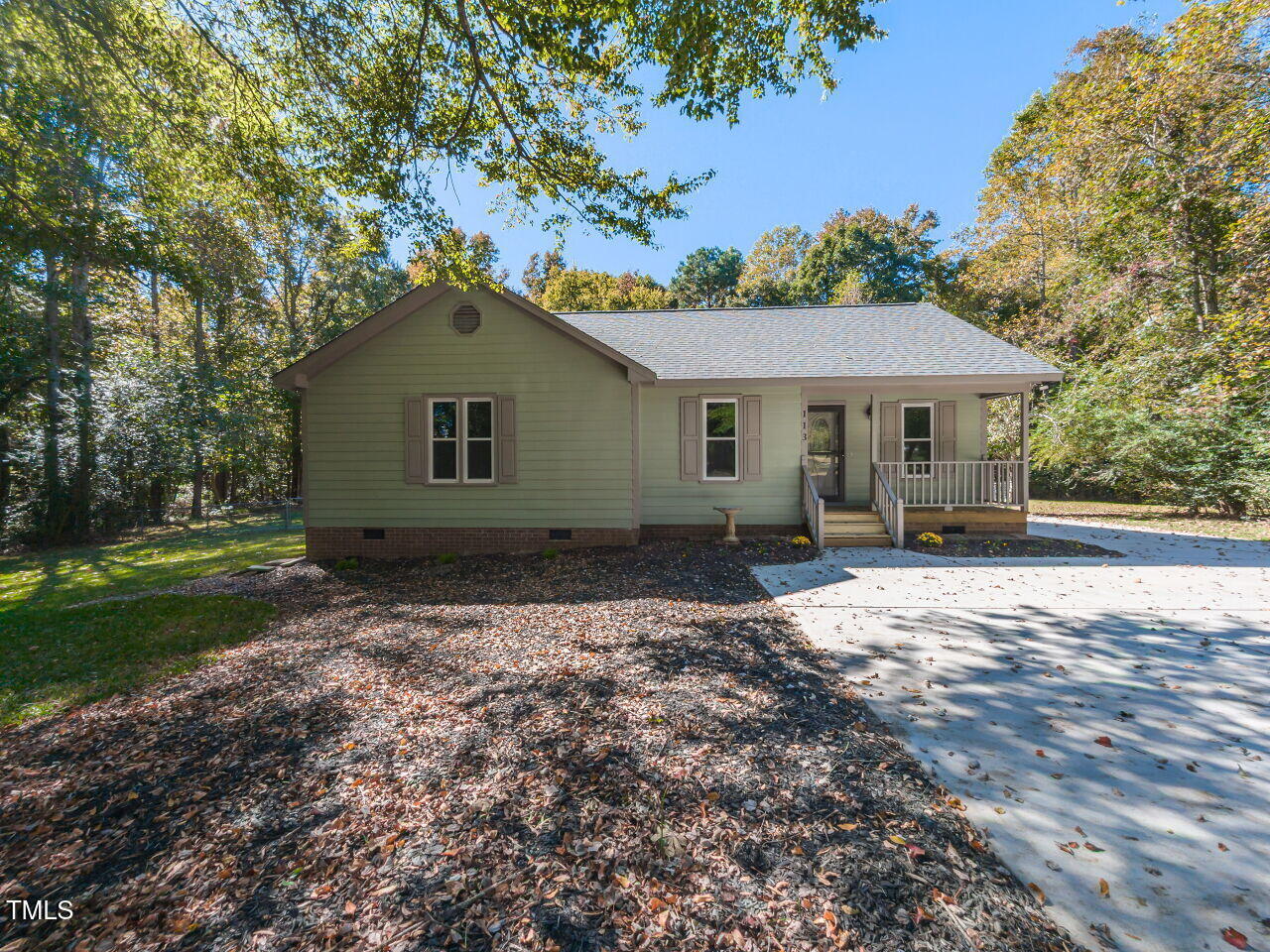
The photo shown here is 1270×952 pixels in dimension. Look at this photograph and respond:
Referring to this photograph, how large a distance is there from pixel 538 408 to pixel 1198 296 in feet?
56.1

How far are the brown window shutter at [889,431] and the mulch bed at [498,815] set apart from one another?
7.79m

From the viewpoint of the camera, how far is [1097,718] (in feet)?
11.1

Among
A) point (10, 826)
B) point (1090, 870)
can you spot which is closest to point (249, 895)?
point (10, 826)

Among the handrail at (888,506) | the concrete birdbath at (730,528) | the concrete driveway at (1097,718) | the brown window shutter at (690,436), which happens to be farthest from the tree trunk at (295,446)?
the concrete driveway at (1097,718)

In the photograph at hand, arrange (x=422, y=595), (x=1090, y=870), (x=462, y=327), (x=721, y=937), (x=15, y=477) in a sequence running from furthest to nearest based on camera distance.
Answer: (x=15, y=477) < (x=462, y=327) < (x=422, y=595) < (x=1090, y=870) < (x=721, y=937)

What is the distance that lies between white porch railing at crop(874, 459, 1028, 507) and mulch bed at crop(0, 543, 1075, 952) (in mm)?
7363

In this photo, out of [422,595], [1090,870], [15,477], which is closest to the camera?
[1090,870]

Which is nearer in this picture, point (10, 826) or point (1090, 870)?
point (1090, 870)

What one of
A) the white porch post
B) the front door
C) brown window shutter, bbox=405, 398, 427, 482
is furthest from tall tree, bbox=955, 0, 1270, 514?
brown window shutter, bbox=405, 398, 427, 482

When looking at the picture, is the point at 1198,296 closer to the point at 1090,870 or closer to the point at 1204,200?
the point at 1204,200

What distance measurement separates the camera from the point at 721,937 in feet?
5.91

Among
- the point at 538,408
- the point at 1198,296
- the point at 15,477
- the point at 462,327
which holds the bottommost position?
the point at 15,477

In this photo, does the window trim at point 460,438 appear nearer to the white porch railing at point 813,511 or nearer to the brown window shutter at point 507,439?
the brown window shutter at point 507,439

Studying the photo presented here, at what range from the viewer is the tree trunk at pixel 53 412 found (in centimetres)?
1195
